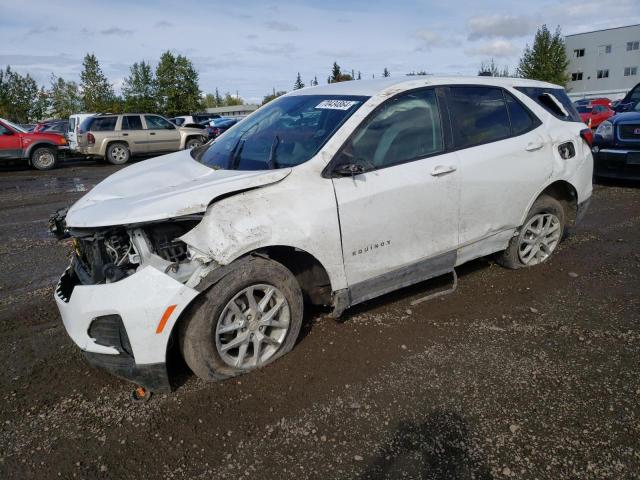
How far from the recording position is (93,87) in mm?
50562

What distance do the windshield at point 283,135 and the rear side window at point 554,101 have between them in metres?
2.03

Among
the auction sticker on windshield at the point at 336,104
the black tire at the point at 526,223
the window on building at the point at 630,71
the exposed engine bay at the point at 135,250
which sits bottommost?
the black tire at the point at 526,223

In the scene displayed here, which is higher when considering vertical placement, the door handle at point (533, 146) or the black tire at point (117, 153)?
the black tire at point (117, 153)

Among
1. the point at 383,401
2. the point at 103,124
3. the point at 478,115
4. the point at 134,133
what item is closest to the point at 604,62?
the point at 134,133

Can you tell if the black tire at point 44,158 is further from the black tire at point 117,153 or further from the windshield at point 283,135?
the windshield at point 283,135

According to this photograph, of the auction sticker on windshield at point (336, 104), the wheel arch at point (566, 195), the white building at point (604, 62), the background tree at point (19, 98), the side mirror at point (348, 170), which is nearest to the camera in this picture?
the side mirror at point (348, 170)

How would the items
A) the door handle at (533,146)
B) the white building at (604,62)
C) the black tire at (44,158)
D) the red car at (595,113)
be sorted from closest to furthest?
the door handle at (533,146), the black tire at (44,158), the red car at (595,113), the white building at (604,62)

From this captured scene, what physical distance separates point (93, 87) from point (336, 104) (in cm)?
5532

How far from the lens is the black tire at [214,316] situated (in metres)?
2.81

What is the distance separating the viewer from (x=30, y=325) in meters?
3.89

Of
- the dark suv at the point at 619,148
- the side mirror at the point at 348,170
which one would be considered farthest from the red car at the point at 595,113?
the side mirror at the point at 348,170

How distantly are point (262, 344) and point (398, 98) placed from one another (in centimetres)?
208

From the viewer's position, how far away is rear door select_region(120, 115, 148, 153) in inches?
645

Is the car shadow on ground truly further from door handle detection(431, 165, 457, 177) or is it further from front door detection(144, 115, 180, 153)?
front door detection(144, 115, 180, 153)
